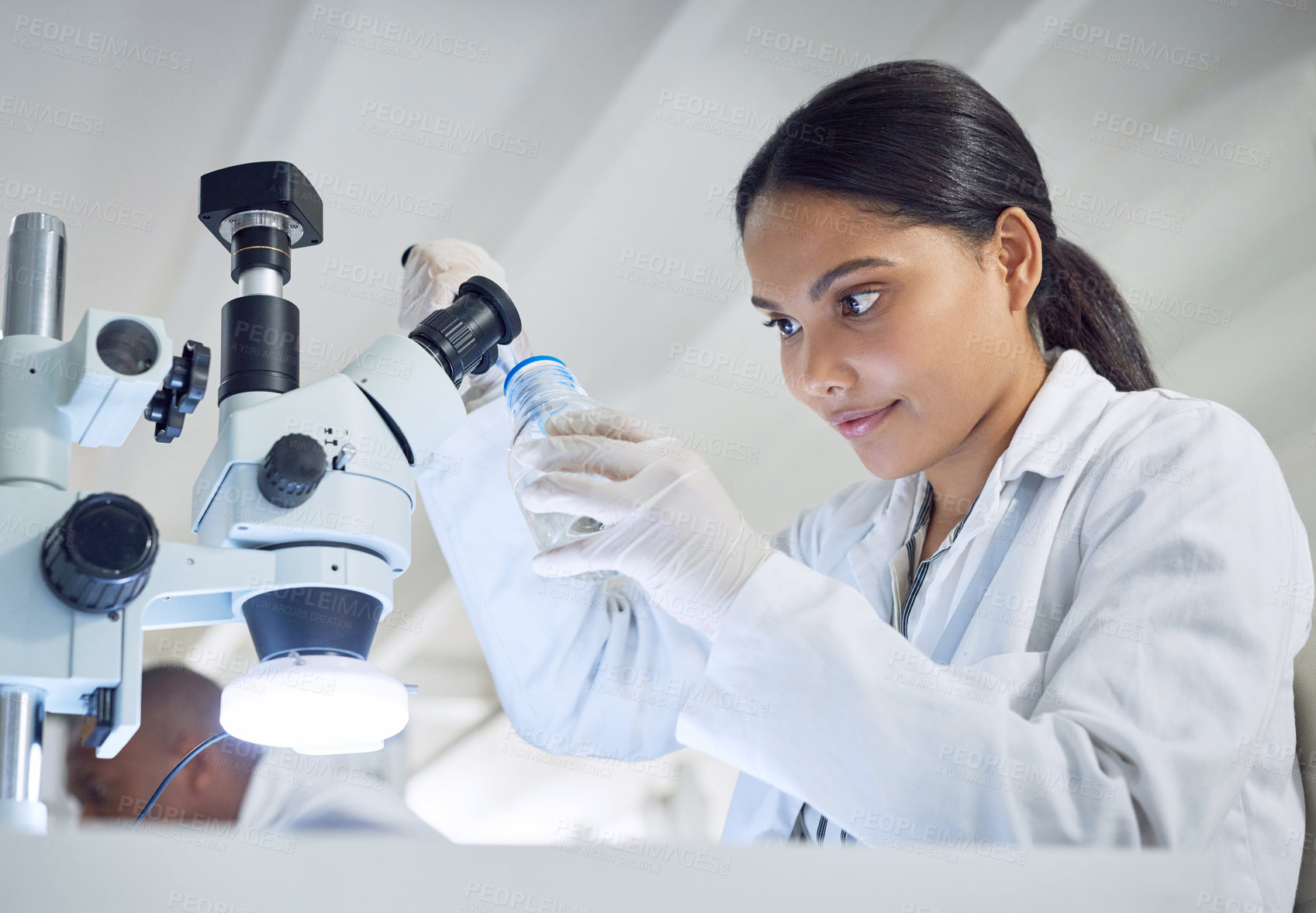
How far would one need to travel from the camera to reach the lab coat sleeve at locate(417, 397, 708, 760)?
121 cm

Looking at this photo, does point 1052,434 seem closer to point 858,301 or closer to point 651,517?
point 858,301

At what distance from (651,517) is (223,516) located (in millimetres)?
364

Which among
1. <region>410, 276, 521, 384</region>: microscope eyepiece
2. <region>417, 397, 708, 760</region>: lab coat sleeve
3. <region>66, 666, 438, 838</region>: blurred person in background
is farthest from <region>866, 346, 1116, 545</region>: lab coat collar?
<region>66, 666, 438, 838</region>: blurred person in background

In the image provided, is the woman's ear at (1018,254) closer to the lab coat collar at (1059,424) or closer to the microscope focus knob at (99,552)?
the lab coat collar at (1059,424)

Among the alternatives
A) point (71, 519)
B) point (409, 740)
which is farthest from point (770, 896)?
point (409, 740)

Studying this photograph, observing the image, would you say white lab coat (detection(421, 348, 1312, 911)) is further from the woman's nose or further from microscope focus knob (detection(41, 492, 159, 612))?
microscope focus knob (detection(41, 492, 159, 612))

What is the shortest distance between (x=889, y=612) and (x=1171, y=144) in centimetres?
130

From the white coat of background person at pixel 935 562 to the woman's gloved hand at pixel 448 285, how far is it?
2cm

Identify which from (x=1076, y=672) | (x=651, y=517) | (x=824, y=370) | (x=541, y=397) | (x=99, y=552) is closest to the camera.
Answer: (x=99, y=552)

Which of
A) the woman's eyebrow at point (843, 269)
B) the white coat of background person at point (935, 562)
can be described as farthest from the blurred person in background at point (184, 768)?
the woman's eyebrow at point (843, 269)

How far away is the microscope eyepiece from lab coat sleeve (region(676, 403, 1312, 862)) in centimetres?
32

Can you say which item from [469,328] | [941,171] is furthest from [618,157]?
[469,328]

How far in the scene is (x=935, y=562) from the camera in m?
1.16

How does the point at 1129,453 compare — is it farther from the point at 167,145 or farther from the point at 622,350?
the point at 167,145
